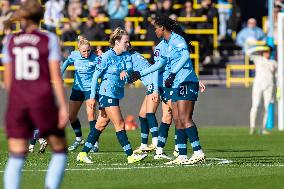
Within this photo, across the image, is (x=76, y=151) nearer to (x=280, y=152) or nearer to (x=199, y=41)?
(x=280, y=152)

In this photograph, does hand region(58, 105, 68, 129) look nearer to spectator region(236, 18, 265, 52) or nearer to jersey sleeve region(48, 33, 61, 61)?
jersey sleeve region(48, 33, 61, 61)

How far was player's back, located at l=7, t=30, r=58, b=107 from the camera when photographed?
1101cm

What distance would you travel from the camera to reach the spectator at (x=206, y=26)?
3494 cm

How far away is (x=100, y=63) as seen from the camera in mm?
17781

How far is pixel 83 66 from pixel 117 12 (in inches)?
521

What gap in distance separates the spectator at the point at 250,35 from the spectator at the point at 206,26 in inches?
38.2

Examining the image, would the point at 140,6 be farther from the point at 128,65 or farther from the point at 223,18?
the point at 128,65

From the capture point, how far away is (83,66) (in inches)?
838

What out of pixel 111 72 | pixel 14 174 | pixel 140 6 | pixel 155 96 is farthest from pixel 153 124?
pixel 140 6

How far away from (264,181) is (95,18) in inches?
798

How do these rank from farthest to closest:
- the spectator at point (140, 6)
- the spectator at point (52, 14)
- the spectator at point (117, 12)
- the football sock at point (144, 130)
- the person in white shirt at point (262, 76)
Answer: the spectator at point (140, 6), the spectator at point (117, 12), the spectator at point (52, 14), the person in white shirt at point (262, 76), the football sock at point (144, 130)

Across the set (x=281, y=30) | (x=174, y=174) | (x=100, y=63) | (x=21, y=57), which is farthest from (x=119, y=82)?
(x=281, y=30)

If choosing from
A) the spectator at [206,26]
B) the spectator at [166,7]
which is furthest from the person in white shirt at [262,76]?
the spectator at [206,26]

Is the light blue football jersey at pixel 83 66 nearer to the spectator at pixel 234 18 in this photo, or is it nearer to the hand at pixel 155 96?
the hand at pixel 155 96
